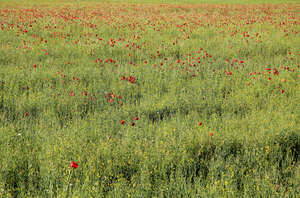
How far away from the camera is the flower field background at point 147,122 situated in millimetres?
A: 3002

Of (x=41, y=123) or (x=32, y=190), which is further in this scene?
(x=41, y=123)

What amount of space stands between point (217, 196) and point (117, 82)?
3.81 m

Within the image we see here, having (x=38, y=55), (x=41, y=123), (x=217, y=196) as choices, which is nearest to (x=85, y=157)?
(x=41, y=123)

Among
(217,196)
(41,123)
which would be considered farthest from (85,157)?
(217,196)

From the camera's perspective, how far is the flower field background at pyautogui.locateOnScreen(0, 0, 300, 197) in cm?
300

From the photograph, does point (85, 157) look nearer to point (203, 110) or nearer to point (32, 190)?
point (32, 190)

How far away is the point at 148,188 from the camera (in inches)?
111

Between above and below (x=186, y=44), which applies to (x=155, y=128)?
below

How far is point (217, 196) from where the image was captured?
2697mm

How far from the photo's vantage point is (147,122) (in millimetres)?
4230

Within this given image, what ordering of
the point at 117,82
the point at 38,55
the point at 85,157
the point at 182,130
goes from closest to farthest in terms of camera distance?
the point at 85,157 < the point at 182,130 < the point at 117,82 < the point at 38,55

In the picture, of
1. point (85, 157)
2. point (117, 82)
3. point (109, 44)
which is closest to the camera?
point (85, 157)

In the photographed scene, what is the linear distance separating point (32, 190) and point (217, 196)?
1.77 metres

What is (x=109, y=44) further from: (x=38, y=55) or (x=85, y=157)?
(x=85, y=157)
